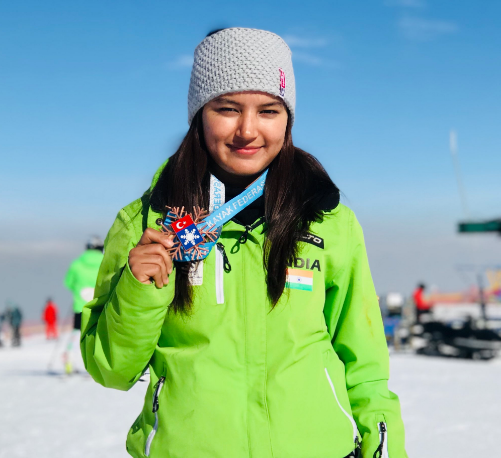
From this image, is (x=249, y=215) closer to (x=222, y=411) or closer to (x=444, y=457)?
(x=222, y=411)

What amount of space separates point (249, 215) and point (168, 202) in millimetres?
271

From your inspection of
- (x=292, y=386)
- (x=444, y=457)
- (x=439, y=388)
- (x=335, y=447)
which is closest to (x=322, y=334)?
(x=292, y=386)

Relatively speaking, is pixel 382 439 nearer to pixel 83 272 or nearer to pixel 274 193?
pixel 274 193

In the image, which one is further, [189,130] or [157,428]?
[189,130]

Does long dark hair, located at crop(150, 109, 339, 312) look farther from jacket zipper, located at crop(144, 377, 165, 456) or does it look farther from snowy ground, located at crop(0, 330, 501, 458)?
snowy ground, located at crop(0, 330, 501, 458)

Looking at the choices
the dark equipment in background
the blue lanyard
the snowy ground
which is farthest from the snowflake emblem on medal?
the dark equipment in background

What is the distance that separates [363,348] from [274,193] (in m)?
0.59

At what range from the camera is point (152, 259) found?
68.0 inches

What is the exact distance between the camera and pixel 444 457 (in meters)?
5.62

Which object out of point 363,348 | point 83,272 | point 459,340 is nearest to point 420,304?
point 459,340

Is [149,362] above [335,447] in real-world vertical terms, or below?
above

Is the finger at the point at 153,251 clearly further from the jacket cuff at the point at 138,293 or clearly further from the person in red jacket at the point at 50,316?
the person in red jacket at the point at 50,316

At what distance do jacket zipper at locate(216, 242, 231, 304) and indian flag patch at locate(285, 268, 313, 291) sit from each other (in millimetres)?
194

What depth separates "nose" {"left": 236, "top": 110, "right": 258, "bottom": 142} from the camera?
1.95 m
